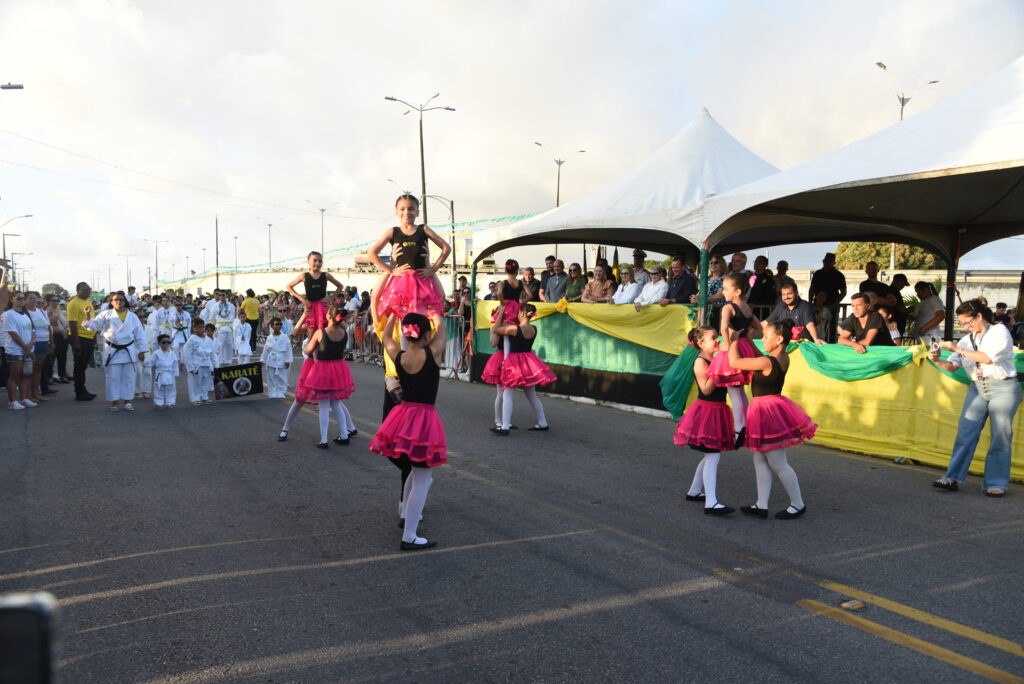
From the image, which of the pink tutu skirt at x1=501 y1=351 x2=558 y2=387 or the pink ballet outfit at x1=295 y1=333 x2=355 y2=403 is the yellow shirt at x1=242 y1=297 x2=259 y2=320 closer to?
the pink ballet outfit at x1=295 y1=333 x2=355 y2=403

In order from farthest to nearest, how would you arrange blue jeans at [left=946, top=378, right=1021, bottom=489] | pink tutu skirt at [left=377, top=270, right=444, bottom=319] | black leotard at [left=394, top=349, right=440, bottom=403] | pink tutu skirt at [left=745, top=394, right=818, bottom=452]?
blue jeans at [left=946, top=378, right=1021, bottom=489], pink tutu skirt at [left=377, top=270, right=444, bottom=319], pink tutu skirt at [left=745, top=394, right=818, bottom=452], black leotard at [left=394, top=349, right=440, bottom=403]

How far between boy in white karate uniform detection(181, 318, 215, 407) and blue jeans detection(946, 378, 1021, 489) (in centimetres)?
1144

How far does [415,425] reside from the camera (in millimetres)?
5066

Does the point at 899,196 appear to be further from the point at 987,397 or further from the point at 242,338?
the point at 242,338

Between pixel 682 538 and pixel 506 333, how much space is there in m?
4.69

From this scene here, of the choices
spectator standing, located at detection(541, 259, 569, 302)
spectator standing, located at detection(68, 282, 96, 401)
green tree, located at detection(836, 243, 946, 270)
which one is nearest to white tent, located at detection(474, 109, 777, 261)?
spectator standing, located at detection(541, 259, 569, 302)

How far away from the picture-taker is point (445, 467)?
7.53m

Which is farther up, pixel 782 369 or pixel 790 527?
pixel 782 369

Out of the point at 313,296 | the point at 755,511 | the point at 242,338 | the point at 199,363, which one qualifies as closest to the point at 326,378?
the point at 313,296

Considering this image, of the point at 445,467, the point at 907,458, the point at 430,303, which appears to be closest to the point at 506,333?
the point at 445,467

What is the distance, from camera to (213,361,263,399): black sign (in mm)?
12523

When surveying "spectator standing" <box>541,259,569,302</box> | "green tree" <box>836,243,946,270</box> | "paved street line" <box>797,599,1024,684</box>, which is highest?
"green tree" <box>836,243,946,270</box>

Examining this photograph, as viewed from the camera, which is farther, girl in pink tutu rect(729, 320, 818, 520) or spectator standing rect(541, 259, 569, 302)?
spectator standing rect(541, 259, 569, 302)

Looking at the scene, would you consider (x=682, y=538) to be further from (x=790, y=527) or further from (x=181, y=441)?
(x=181, y=441)
